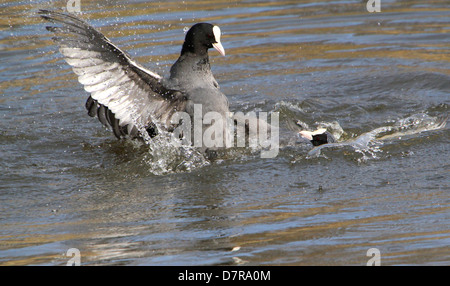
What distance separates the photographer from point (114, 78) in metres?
4.21

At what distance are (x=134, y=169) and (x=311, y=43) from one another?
355 cm

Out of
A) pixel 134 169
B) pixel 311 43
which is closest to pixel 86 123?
pixel 134 169

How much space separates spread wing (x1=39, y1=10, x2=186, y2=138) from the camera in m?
4.13

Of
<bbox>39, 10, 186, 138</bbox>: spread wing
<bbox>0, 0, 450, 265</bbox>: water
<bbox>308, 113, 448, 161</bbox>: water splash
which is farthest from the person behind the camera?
<bbox>308, 113, 448, 161</bbox>: water splash

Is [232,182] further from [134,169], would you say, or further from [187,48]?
[187,48]

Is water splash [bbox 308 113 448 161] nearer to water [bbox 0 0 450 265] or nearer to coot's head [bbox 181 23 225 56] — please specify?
water [bbox 0 0 450 265]

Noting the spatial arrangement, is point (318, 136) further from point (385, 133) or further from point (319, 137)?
point (385, 133)

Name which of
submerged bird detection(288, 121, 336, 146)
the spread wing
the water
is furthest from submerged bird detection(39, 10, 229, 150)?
submerged bird detection(288, 121, 336, 146)

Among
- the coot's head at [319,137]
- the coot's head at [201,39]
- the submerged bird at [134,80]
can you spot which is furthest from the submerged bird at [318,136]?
the coot's head at [201,39]

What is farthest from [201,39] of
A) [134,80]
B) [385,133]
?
[385,133]

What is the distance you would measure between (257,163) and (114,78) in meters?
1.07

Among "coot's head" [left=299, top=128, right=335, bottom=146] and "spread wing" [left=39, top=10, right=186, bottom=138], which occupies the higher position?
"spread wing" [left=39, top=10, right=186, bottom=138]

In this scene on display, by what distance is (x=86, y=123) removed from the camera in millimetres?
5395
